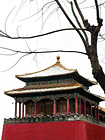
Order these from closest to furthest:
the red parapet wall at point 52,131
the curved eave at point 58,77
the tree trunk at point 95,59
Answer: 1. the tree trunk at point 95,59
2. the red parapet wall at point 52,131
3. the curved eave at point 58,77

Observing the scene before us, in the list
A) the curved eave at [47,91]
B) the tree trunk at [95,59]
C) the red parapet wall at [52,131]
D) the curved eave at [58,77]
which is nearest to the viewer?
the tree trunk at [95,59]

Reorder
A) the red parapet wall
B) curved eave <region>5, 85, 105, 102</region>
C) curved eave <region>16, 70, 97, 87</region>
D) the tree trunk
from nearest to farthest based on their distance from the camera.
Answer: the tree trunk
the red parapet wall
curved eave <region>5, 85, 105, 102</region>
curved eave <region>16, 70, 97, 87</region>

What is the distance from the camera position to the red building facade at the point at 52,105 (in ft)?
72.3

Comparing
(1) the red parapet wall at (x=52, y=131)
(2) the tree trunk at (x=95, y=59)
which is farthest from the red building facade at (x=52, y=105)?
(2) the tree trunk at (x=95, y=59)

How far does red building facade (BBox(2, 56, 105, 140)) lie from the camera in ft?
72.3

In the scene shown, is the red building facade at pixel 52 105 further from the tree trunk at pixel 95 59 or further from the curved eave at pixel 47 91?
the tree trunk at pixel 95 59

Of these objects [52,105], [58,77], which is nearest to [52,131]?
[52,105]

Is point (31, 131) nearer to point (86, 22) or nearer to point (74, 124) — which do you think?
point (74, 124)

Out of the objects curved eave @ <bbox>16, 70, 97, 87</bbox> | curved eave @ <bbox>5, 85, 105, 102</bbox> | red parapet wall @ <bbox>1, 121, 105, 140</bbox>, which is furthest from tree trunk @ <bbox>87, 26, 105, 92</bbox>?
curved eave @ <bbox>16, 70, 97, 87</bbox>

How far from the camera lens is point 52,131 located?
2220 cm

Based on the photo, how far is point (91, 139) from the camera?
2255cm

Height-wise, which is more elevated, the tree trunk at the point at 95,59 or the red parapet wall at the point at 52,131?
the tree trunk at the point at 95,59

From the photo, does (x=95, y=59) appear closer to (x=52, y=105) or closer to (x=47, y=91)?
(x=47, y=91)

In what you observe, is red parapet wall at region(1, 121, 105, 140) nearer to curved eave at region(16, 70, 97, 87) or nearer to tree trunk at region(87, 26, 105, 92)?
curved eave at region(16, 70, 97, 87)
